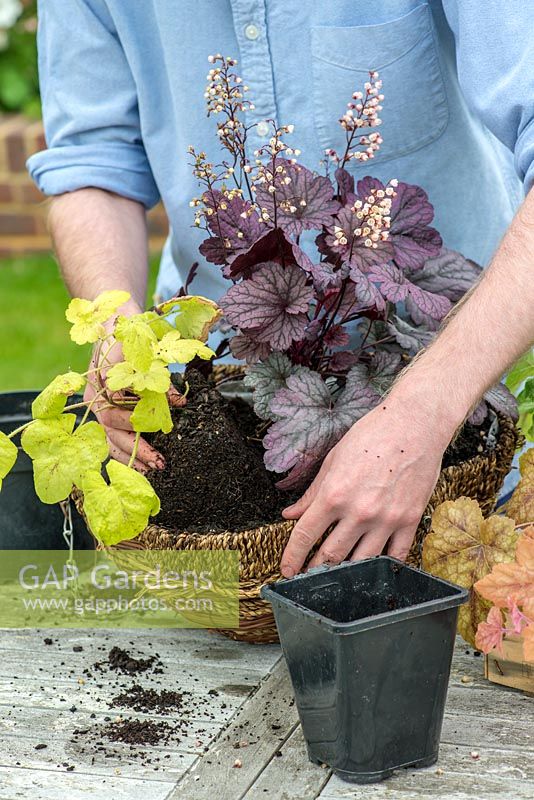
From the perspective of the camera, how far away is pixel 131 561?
1.42 meters

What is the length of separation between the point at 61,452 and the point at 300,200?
453 mm

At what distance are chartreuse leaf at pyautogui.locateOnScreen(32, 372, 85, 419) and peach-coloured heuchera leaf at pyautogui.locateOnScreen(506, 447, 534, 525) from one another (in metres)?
0.58

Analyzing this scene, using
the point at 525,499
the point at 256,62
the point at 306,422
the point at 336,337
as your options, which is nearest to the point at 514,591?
the point at 525,499

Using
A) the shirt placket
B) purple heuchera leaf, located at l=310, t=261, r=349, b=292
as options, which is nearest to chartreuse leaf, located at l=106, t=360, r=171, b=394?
purple heuchera leaf, located at l=310, t=261, r=349, b=292

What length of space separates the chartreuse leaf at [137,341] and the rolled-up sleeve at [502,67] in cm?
53

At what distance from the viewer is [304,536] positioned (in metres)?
1.29

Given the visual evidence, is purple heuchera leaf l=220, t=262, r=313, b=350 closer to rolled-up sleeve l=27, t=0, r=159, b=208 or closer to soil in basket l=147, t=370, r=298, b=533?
soil in basket l=147, t=370, r=298, b=533

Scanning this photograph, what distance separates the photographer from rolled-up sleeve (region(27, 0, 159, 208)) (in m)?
1.91

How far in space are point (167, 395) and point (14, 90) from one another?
4.00m

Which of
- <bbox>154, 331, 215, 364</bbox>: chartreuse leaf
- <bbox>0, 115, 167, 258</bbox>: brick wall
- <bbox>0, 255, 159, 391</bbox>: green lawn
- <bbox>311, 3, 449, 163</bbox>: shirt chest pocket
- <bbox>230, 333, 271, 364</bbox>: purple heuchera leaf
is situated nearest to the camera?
<bbox>154, 331, 215, 364</bbox>: chartreuse leaf

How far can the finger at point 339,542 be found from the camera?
128 centimetres

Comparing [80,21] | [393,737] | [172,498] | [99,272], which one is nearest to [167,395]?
[172,498]

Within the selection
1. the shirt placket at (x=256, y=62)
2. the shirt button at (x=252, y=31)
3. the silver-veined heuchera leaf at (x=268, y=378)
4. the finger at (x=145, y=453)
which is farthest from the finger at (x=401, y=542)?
the shirt button at (x=252, y=31)

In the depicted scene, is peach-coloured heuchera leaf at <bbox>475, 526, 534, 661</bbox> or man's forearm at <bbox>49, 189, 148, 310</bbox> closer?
peach-coloured heuchera leaf at <bbox>475, 526, 534, 661</bbox>
